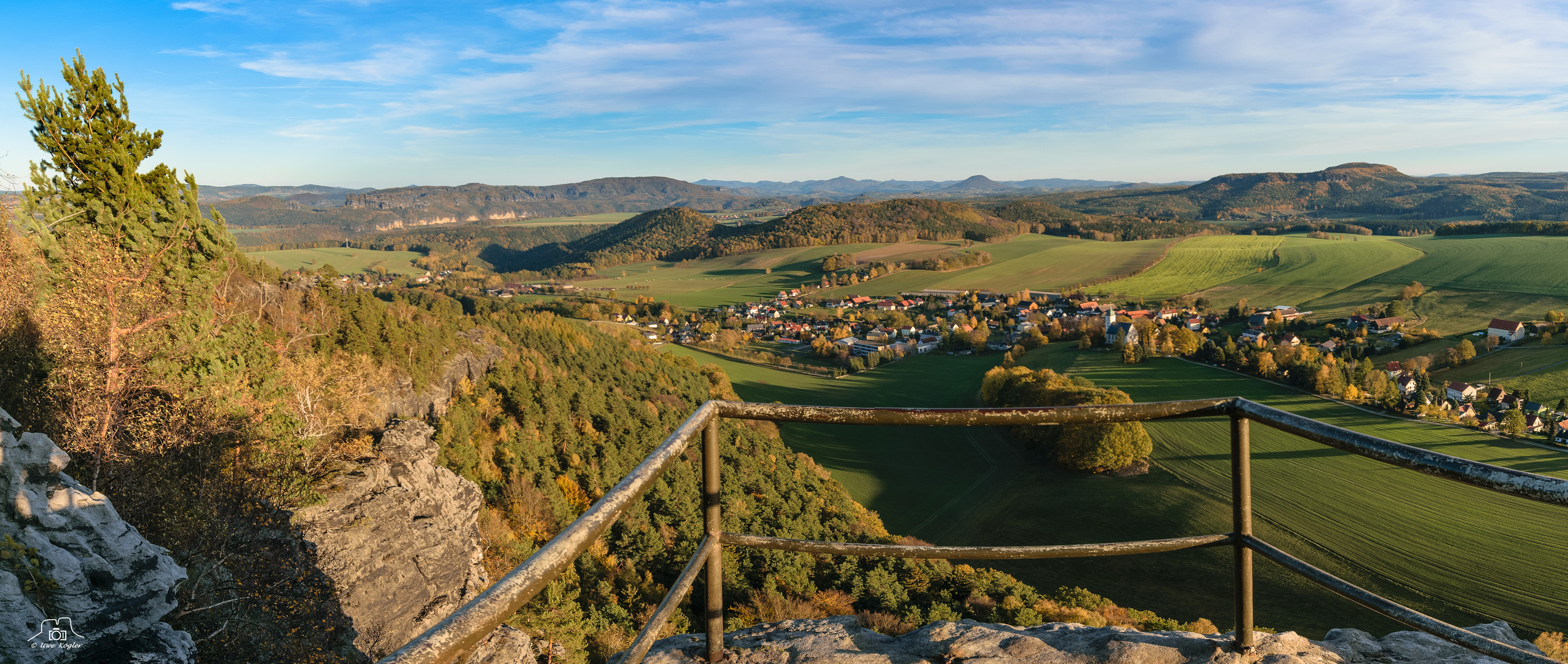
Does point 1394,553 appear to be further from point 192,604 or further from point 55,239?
point 55,239

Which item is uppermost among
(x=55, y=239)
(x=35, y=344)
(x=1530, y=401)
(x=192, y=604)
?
(x=55, y=239)

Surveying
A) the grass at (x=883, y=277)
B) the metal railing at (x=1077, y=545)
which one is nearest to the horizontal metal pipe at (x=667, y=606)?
the metal railing at (x=1077, y=545)

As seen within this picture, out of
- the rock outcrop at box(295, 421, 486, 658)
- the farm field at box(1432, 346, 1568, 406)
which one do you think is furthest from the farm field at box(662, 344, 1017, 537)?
the farm field at box(1432, 346, 1568, 406)

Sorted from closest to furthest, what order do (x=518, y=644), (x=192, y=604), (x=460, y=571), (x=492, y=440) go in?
(x=192, y=604) → (x=518, y=644) → (x=460, y=571) → (x=492, y=440)

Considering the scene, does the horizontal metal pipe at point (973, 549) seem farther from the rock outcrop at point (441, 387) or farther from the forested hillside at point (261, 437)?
the rock outcrop at point (441, 387)

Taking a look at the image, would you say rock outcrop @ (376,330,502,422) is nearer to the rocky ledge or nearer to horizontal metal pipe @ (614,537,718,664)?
the rocky ledge

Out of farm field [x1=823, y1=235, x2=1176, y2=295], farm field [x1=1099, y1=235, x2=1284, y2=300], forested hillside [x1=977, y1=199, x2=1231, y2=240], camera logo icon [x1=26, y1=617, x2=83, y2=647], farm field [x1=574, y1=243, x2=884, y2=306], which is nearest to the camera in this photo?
camera logo icon [x1=26, y1=617, x2=83, y2=647]

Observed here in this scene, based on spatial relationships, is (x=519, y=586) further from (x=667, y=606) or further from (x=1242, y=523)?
(x=1242, y=523)

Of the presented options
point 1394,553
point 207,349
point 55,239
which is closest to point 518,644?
point 207,349
